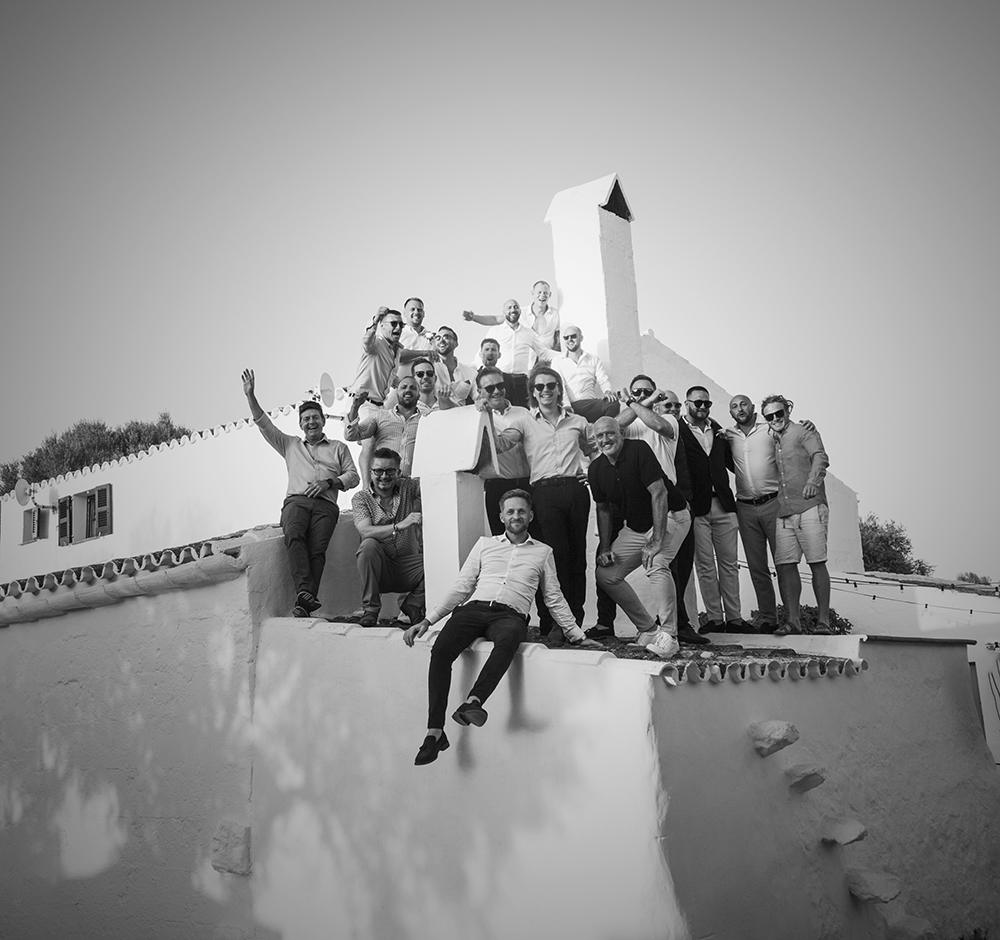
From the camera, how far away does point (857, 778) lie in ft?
22.9

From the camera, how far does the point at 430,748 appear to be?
587 cm

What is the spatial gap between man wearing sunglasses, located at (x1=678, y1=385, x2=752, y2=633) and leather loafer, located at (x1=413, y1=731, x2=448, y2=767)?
3496mm

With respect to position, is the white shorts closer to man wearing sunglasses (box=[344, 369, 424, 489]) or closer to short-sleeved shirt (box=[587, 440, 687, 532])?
short-sleeved shirt (box=[587, 440, 687, 532])

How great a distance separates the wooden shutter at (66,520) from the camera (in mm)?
19469

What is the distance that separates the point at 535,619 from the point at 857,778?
2987 mm

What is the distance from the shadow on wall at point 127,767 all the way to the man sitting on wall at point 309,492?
0.48 meters

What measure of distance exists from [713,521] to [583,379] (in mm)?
2467

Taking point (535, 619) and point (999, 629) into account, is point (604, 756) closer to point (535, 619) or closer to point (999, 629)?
point (535, 619)

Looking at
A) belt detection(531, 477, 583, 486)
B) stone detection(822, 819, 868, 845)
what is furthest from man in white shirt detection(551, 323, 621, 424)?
stone detection(822, 819, 868, 845)

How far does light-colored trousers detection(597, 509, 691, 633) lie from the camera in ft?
23.5

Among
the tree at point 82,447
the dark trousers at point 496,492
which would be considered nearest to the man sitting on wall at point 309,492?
the dark trousers at point 496,492

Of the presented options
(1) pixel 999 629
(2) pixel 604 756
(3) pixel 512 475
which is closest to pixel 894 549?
(1) pixel 999 629

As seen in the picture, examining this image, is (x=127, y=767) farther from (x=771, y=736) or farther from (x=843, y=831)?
(x=843, y=831)

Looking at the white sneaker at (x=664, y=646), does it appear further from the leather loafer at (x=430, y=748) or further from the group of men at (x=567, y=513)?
the leather loafer at (x=430, y=748)
